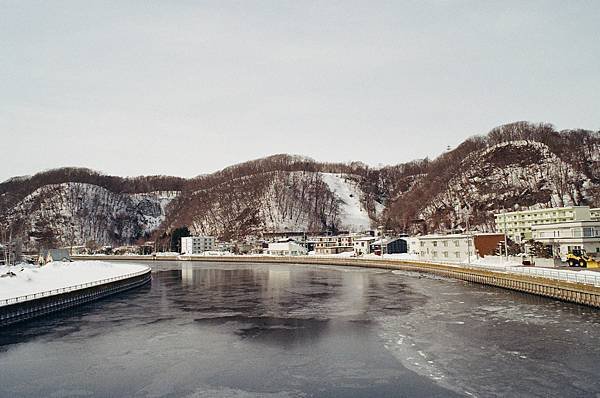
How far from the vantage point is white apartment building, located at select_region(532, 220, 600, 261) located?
1565 inches

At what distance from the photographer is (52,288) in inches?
1208

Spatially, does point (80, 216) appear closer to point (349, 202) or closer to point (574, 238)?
point (349, 202)

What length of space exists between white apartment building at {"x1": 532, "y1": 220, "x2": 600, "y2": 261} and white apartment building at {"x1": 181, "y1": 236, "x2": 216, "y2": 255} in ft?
248

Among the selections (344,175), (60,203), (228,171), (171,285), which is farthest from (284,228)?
(171,285)

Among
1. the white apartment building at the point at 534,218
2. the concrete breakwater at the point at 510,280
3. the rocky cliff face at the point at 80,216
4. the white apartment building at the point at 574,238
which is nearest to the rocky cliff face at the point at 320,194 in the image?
the rocky cliff face at the point at 80,216

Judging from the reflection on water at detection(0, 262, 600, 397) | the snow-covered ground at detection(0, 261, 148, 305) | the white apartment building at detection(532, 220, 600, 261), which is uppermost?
the white apartment building at detection(532, 220, 600, 261)

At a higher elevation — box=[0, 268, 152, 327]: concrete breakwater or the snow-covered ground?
the snow-covered ground

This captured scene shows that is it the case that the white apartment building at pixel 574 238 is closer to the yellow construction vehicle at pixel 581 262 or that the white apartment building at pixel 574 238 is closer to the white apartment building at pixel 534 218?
the yellow construction vehicle at pixel 581 262

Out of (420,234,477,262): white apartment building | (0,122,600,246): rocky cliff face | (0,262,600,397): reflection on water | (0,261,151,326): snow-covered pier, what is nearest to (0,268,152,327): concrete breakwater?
(0,261,151,326): snow-covered pier

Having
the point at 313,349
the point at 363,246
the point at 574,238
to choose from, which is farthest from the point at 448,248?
the point at 313,349

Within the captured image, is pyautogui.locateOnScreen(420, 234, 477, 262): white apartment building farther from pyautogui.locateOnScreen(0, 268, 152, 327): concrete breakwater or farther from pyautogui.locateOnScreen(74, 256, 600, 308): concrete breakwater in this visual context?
pyautogui.locateOnScreen(0, 268, 152, 327): concrete breakwater

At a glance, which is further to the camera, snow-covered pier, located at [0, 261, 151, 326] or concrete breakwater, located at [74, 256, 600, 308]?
snow-covered pier, located at [0, 261, 151, 326]

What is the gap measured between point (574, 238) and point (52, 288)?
40.7 metres

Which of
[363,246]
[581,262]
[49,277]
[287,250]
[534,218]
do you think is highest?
[534,218]
